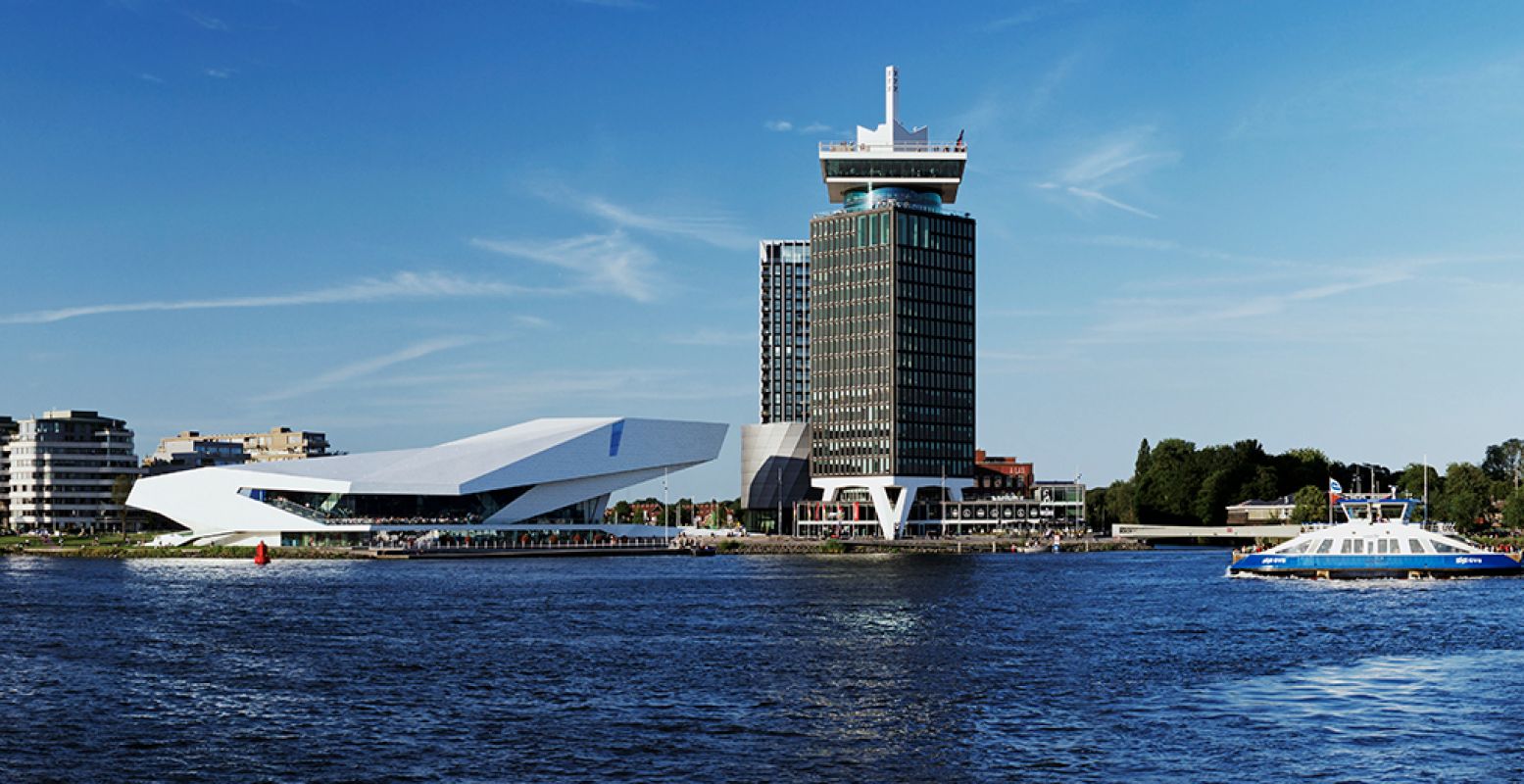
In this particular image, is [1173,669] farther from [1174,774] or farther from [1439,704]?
[1174,774]

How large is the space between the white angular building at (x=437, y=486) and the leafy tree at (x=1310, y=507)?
74.2m

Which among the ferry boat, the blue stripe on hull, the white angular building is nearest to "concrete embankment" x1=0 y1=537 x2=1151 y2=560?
the white angular building

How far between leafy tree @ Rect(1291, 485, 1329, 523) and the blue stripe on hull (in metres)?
87.7

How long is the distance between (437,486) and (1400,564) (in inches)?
4073

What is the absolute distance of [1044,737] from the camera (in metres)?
36.4

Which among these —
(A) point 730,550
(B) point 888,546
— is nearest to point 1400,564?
(B) point 888,546

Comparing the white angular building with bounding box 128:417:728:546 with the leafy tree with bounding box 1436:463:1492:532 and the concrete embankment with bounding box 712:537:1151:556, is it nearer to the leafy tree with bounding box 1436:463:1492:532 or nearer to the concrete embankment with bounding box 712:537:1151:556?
the concrete embankment with bounding box 712:537:1151:556

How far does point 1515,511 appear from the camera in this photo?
159250 mm

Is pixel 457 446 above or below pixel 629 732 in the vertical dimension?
above

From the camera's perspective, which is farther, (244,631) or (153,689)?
(244,631)

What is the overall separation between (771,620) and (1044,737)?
1315 inches

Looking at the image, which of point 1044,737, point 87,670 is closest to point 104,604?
point 87,670

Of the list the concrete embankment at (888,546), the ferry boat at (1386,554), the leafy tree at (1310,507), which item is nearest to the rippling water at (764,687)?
the ferry boat at (1386,554)

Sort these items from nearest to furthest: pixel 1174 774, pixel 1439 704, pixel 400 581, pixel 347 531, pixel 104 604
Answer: pixel 1174 774
pixel 1439 704
pixel 104 604
pixel 400 581
pixel 347 531
